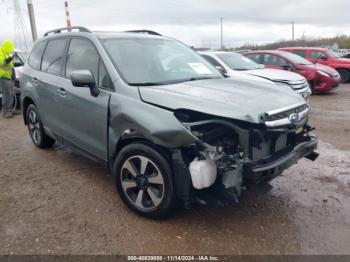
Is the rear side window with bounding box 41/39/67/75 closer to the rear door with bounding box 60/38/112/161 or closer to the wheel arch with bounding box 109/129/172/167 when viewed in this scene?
the rear door with bounding box 60/38/112/161

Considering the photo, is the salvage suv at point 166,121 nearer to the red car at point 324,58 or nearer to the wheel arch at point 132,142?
the wheel arch at point 132,142

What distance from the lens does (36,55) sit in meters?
5.06

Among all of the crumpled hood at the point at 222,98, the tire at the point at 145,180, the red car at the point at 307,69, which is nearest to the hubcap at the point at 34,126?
the tire at the point at 145,180

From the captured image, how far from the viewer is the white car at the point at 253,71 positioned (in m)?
7.80

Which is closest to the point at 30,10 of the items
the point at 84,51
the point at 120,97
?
the point at 84,51

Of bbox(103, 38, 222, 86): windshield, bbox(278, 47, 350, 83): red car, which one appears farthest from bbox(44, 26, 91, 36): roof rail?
bbox(278, 47, 350, 83): red car

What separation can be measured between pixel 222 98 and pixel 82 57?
1881mm

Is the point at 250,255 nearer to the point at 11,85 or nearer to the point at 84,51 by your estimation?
the point at 84,51

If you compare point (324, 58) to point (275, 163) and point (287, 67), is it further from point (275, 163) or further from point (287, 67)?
point (275, 163)

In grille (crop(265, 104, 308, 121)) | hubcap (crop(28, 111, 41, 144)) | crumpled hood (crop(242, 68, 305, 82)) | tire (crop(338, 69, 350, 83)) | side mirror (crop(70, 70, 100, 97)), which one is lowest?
tire (crop(338, 69, 350, 83))

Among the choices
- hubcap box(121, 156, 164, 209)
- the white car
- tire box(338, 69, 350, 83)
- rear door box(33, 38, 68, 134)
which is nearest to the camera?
hubcap box(121, 156, 164, 209)

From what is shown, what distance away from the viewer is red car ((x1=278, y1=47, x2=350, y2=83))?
1323 centimetres

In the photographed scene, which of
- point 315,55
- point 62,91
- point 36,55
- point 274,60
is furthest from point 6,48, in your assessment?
point 315,55

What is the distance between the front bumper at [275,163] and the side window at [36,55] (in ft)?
12.0
